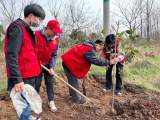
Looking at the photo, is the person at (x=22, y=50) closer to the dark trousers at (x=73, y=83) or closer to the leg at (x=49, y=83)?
the leg at (x=49, y=83)

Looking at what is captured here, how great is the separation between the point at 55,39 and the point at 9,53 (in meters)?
1.78

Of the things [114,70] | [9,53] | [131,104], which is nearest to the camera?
[9,53]

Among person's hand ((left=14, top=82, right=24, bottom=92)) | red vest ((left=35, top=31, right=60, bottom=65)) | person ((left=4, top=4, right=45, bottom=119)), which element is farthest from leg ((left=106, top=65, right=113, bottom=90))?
person's hand ((left=14, top=82, right=24, bottom=92))

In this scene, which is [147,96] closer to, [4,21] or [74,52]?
[74,52]

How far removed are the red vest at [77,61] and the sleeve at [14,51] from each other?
2.26m

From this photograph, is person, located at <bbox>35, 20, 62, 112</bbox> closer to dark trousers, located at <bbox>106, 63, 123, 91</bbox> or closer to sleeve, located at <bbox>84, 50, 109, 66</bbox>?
sleeve, located at <bbox>84, 50, 109, 66</bbox>

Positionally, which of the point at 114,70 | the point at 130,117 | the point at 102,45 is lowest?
the point at 130,117

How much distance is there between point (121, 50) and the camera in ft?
23.4

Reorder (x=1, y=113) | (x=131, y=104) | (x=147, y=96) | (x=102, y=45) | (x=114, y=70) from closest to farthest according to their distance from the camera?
(x=1, y=113), (x=131, y=104), (x=102, y=45), (x=147, y=96), (x=114, y=70)

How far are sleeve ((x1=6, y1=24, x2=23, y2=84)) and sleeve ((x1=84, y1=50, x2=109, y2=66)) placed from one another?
215cm

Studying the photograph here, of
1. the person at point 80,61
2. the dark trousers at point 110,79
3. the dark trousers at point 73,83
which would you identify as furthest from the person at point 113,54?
the dark trousers at point 73,83

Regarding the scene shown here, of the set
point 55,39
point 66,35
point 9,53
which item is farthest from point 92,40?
point 66,35

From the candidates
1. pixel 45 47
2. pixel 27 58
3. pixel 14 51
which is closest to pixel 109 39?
pixel 45 47

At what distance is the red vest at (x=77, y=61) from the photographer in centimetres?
671
